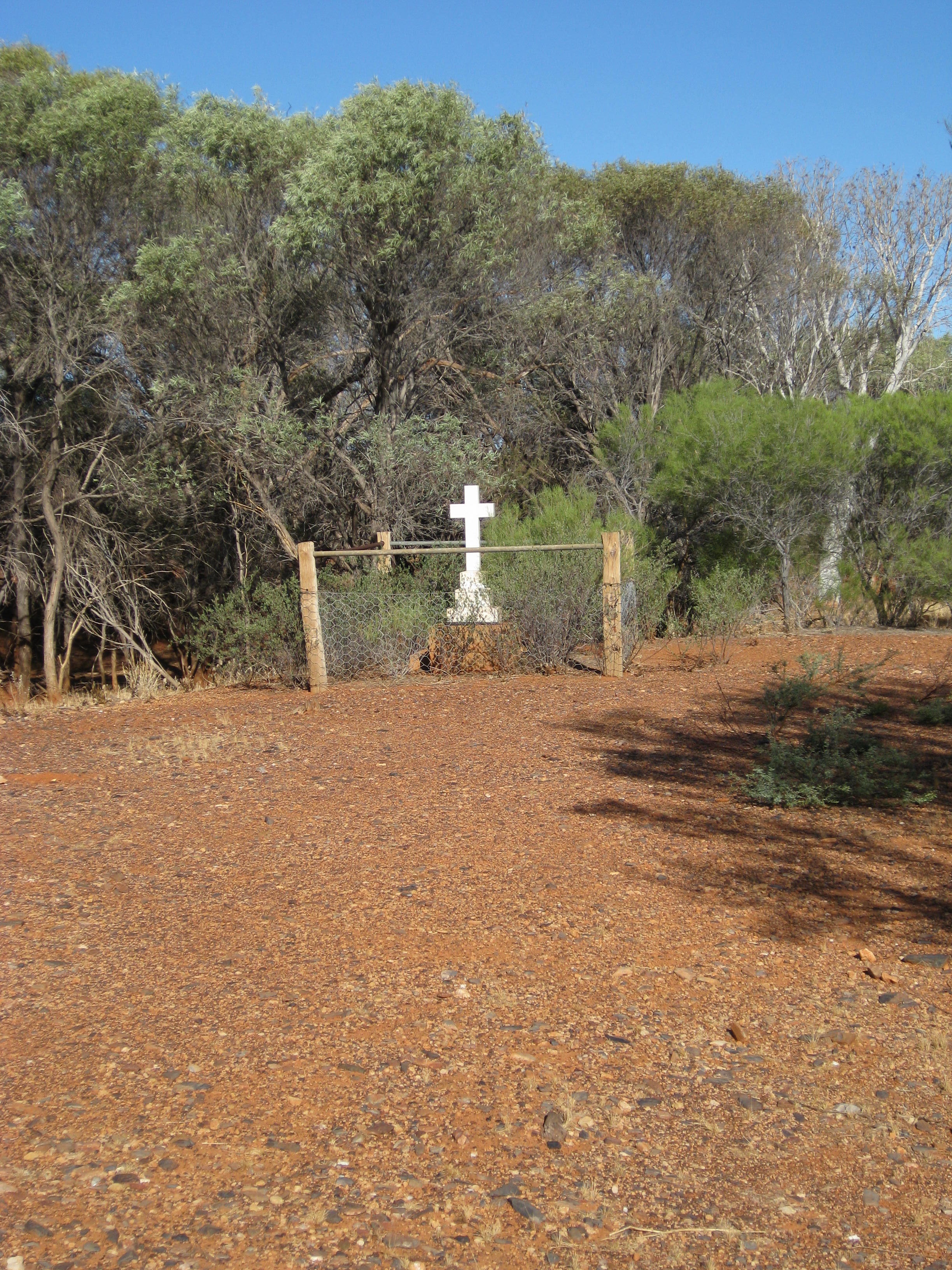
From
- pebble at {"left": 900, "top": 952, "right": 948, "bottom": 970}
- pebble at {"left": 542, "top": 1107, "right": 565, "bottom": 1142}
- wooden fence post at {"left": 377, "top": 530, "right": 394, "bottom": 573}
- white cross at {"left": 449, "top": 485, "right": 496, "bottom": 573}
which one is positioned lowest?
pebble at {"left": 542, "top": 1107, "right": 565, "bottom": 1142}

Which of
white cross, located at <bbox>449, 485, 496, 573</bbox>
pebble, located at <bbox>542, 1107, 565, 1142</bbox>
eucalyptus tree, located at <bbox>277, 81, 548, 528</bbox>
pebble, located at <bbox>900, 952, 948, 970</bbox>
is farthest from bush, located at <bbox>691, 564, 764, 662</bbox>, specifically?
pebble, located at <bbox>542, 1107, 565, 1142</bbox>

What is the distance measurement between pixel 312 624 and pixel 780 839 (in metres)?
5.57

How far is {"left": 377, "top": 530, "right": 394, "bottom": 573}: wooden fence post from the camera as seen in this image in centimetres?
1034

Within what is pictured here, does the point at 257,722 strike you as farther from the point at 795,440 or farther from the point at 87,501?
the point at 795,440

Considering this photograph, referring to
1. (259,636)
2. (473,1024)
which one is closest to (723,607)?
(259,636)

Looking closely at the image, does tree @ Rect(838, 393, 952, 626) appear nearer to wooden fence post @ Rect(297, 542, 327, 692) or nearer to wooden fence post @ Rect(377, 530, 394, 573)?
wooden fence post @ Rect(377, 530, 394, 573)

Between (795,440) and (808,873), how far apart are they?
9123 mm

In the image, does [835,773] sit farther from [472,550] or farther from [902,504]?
[902,504]

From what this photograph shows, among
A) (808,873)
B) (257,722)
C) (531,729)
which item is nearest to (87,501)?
(257,722)

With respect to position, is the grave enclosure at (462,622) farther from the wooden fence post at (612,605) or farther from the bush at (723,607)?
the bush at (723,607)

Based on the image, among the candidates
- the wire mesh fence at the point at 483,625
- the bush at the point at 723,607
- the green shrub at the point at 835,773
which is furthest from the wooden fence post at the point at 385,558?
the green shrub at the point at 835,773

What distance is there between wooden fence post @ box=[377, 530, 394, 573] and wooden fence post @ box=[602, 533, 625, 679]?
1984 millimetres

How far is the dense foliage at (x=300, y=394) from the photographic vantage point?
471 inches

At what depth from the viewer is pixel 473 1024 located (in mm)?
3324
